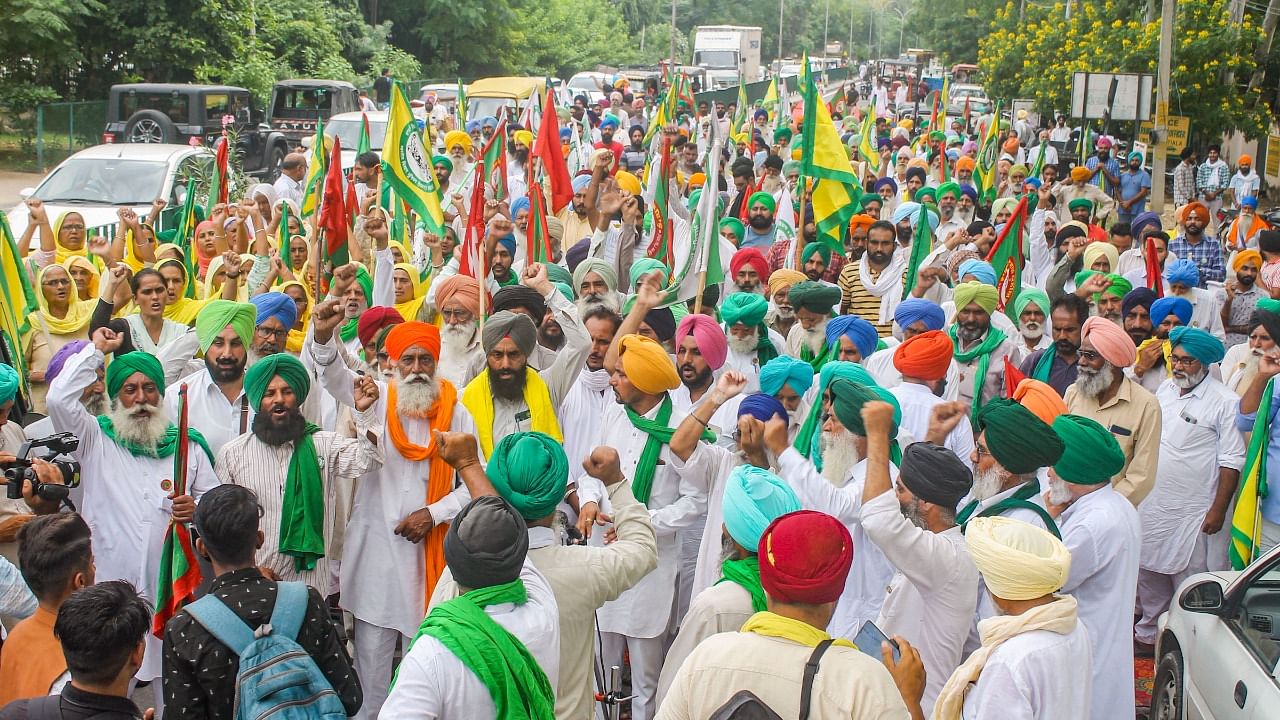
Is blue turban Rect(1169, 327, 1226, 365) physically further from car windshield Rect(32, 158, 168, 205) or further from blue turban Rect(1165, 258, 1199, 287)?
car windshield Rect(32, 158, 168, 205)

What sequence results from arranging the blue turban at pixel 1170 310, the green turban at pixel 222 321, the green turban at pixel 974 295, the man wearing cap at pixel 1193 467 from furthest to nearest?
the blue turban at pixel 1170 310 < the green turban at pixel 974 295 < the man wearing cap at pixel 1193 467 < the green turban at pixel 222 321

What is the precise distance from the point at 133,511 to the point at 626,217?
449 centimetres

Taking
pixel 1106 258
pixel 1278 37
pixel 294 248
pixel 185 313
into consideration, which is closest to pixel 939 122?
pixel 1278 37

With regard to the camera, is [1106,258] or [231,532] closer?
[231,532]

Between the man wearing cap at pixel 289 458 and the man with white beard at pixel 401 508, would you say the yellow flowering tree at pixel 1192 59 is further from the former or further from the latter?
the man wearing cap at pixel 289 458

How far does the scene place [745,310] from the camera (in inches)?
251

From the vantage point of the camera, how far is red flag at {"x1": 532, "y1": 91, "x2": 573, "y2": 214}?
9516 mm

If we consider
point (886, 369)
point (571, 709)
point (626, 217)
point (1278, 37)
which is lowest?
point (571, 709)

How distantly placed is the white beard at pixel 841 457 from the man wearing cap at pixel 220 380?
2228mm

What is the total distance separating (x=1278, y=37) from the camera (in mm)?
20203

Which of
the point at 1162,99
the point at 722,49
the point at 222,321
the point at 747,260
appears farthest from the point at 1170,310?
the point at 722,49

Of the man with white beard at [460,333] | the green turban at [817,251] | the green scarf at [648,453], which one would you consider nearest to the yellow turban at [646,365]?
the green scarf at [648,453]

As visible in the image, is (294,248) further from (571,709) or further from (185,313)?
(571,709)

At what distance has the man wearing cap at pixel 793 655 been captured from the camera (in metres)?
2.77
